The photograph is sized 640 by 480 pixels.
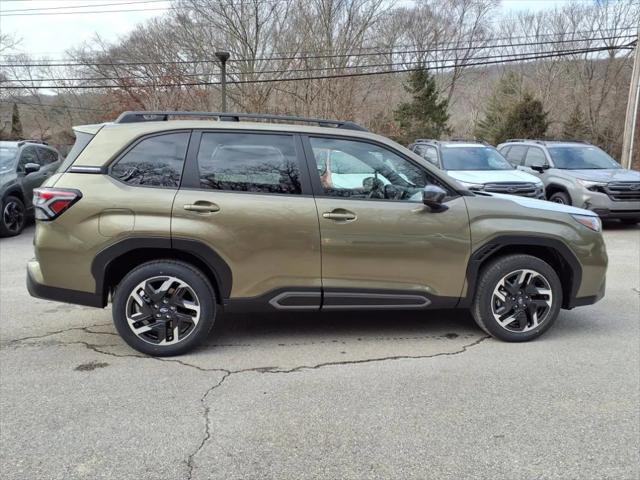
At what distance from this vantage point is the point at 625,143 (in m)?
16.5

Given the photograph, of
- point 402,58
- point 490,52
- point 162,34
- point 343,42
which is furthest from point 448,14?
point 162,34

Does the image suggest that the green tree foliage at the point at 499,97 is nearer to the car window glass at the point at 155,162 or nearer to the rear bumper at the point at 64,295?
the car window glass at the point at 155,162

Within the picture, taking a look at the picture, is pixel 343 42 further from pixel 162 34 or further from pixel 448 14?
pixel 448 14

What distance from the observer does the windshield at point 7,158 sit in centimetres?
977

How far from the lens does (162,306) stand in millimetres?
3848

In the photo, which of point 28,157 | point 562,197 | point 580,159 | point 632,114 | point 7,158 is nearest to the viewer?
point 7,158

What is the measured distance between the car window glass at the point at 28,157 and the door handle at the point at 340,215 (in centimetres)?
869

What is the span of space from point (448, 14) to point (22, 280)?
41.2 meters

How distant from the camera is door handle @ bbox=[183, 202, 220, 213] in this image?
3.77 metres

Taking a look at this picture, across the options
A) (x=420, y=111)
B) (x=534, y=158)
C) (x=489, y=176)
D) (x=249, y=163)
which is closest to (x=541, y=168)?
(x=534, y=158)

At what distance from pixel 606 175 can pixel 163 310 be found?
9.94m

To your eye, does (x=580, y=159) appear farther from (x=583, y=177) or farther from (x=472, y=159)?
(x=472, y=159)

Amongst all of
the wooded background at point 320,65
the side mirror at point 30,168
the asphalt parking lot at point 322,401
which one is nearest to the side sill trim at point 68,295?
the asphalt parking lot at point 322,401

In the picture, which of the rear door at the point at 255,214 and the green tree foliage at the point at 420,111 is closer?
the rear door at the point at 255,214
